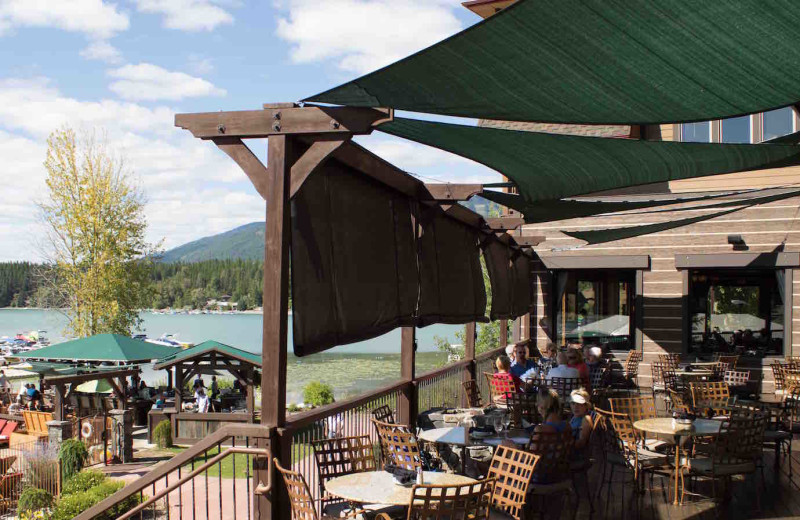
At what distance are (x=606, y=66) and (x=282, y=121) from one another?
2151 mm

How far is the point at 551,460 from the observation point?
5.86 meters

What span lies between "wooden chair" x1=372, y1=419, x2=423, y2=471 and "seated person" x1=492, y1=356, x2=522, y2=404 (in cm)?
Result: 424

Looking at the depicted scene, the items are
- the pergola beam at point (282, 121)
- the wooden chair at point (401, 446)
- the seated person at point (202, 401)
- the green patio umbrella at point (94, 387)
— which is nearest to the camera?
the pergola beam at point (282, 121)

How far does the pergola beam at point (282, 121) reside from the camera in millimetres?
4016

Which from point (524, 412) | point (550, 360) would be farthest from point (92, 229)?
point (524, 412)

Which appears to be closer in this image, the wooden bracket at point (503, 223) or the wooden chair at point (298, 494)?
the wooden chair at point (298, 494)

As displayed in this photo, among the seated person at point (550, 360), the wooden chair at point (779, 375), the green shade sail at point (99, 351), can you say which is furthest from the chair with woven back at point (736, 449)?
the green shade sail at point (99, 351)

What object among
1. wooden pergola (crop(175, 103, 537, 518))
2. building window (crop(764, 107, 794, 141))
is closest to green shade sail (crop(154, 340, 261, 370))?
building window (crop(764, 107, 794, 141))

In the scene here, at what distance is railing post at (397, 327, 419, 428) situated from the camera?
28.0 feet

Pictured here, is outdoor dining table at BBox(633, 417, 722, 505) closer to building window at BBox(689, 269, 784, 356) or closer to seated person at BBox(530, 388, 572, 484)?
seated person at BBox(530, 388, 572, 484)

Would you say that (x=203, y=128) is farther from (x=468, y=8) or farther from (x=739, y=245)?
(x=468, y=8)

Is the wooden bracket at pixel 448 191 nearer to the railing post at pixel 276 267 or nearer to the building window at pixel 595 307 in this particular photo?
the railing post at pixel 276 267

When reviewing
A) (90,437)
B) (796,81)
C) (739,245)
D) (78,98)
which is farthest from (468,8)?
(78,98)

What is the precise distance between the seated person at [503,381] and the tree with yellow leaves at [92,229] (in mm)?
23937
